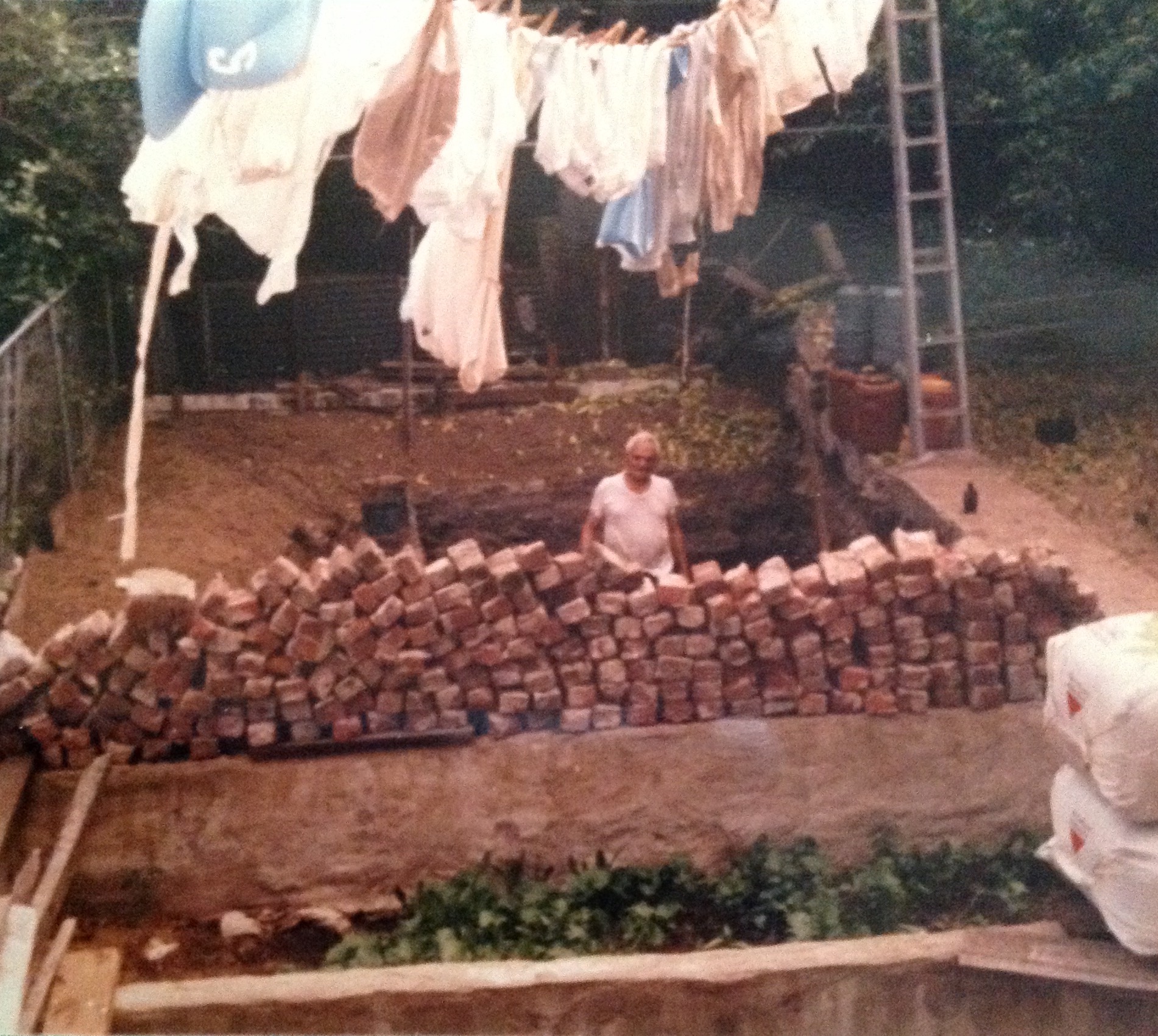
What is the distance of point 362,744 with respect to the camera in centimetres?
530

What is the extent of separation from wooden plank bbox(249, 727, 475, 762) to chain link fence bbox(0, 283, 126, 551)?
2340mm

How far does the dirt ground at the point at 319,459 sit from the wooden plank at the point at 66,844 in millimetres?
2568

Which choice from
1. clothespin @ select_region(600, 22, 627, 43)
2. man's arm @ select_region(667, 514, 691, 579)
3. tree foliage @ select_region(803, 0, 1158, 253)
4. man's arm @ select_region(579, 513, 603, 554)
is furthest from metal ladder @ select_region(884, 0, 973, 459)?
clothespin @ select_region(600, 22, 627, 43)

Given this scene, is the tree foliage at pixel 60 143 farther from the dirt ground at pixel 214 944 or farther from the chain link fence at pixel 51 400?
the dirt ground at pixel 214 944

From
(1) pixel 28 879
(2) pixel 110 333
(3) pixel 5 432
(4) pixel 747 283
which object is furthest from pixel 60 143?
(4) pixel 747 283

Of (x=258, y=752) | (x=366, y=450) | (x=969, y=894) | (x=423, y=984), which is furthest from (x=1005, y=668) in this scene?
(x=366, y=450)

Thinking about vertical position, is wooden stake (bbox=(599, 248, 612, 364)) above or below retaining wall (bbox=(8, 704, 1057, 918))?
above

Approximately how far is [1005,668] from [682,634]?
1.32 m

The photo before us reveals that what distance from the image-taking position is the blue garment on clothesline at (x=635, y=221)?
5227 mm

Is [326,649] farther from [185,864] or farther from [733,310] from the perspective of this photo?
[733,310]

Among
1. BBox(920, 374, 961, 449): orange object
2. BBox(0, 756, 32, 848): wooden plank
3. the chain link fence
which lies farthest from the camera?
BBox(920, 374, 961, 449): orange object

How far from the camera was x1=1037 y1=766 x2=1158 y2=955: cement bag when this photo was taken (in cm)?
416

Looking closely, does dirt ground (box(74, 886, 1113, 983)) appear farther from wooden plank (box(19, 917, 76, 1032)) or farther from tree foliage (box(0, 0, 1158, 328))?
tree foliage (box(0, 0, 1158, 328))

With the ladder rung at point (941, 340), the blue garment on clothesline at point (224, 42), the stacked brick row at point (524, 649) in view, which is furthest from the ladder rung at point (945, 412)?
the blue garment on clothesline at point (224, 42)
